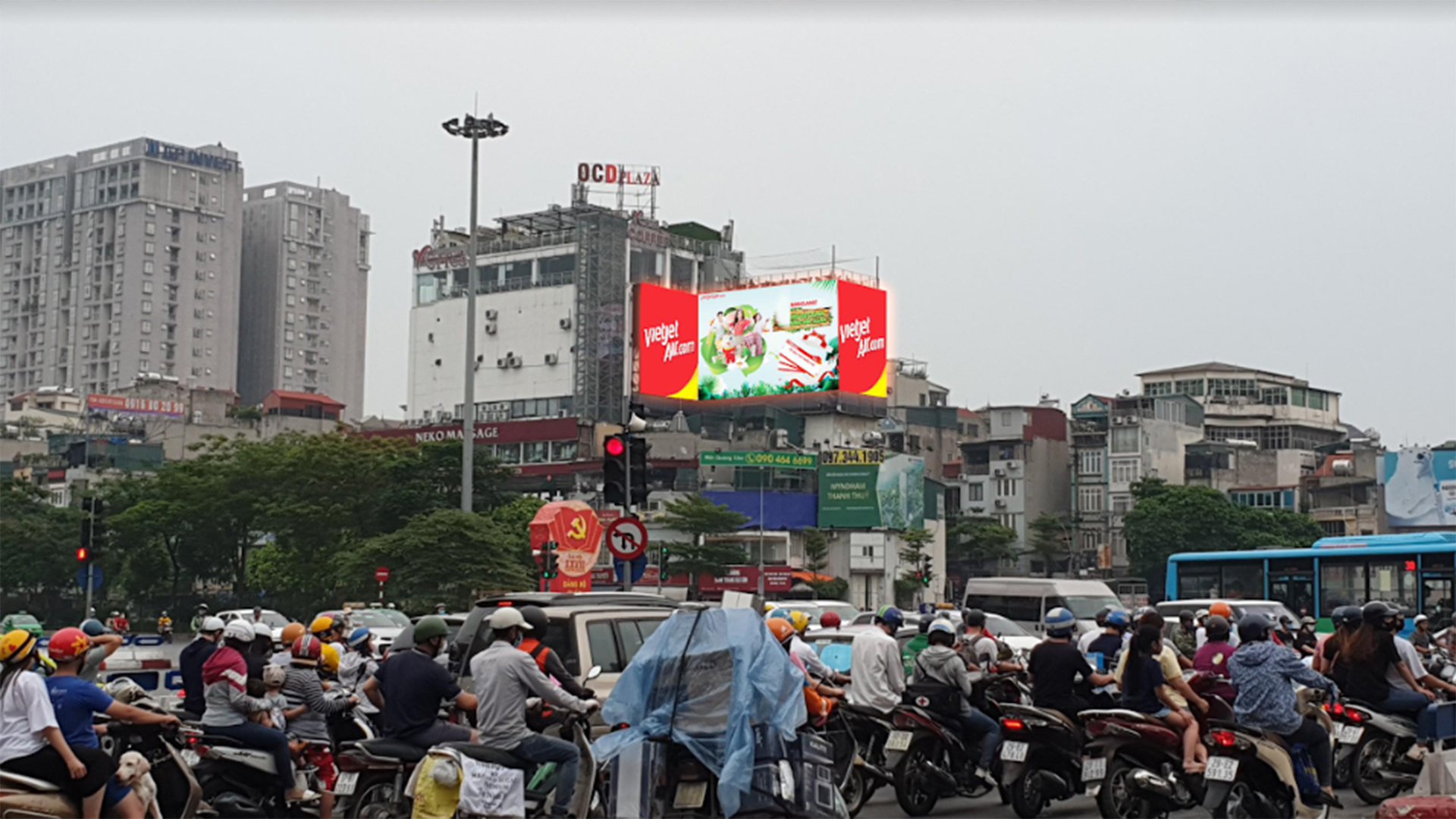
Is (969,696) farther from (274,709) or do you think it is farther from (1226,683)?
(274,709)

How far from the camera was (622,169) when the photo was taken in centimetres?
10888

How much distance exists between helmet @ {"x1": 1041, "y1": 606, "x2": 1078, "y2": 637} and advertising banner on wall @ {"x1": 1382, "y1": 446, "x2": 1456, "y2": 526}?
67.9 m

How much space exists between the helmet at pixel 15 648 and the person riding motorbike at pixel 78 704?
0.19 meters

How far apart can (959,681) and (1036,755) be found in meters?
0.79

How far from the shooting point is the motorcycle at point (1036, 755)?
12203mm

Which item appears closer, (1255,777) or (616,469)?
(1255,777)

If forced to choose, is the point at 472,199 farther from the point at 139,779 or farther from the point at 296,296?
the point at 296,296

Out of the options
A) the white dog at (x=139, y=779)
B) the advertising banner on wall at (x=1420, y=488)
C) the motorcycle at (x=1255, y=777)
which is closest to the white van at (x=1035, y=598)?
the motorcycle at (x=1255, y=777)

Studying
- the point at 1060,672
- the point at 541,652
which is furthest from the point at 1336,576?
the point at 541,652

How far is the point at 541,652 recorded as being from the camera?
10.8m

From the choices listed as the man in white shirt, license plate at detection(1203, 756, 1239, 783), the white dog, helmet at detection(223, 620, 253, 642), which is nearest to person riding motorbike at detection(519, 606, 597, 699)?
helmet at detection(223, 620, 253, 642)

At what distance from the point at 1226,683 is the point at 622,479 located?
338 inches

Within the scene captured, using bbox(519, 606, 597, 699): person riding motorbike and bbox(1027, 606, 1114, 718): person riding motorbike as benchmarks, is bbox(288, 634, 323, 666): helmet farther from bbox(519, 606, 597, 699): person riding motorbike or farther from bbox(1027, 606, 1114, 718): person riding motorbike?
bbox(1027, 606, 1114, 718): person riding motorbike

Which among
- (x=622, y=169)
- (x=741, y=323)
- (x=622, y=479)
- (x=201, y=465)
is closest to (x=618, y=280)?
(x=622, y=169)
